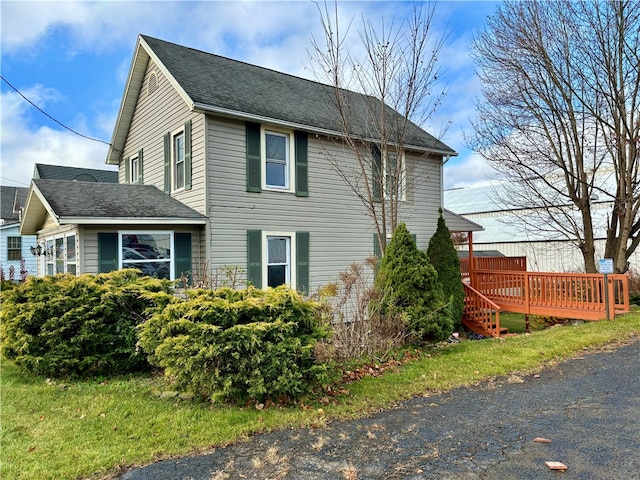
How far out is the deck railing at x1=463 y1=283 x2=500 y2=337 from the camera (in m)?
11.1

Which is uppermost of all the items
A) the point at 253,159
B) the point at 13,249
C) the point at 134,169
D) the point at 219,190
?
the point at 134,169

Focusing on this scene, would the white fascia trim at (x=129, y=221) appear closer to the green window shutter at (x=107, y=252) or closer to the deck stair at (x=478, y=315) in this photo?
the green window shutter at (x=107, y=252)

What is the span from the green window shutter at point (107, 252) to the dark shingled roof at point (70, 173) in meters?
11.6

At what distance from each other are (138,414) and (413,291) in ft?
16.0

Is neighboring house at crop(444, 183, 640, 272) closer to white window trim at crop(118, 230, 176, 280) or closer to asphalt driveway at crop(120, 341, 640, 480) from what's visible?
Result: white window trim at crop(118, 230, 176, 280)

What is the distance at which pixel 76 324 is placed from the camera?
18.9 ft

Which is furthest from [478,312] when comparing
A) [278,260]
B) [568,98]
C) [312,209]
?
[568,98]

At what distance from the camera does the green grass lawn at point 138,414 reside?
3320 millimetres

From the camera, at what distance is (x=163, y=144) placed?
11188 mm

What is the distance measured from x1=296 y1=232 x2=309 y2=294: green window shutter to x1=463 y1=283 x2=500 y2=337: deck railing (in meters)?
4.63

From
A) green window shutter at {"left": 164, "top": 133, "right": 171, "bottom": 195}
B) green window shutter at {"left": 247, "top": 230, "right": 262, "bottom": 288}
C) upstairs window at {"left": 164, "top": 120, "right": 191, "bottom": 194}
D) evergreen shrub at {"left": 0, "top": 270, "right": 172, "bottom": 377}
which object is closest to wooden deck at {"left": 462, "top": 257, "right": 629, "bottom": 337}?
green window shutter at {"left": 247, "top": 230, "right": 262, "bottom": 288}

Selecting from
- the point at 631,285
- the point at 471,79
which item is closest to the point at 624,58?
the point at 471,79

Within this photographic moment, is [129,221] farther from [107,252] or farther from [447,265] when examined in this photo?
[447,265]

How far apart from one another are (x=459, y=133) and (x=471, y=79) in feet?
5.21
